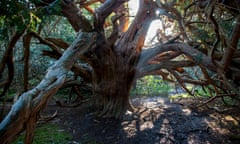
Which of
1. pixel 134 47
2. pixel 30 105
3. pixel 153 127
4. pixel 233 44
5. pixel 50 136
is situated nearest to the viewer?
pixel 30 105

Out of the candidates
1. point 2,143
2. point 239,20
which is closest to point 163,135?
point 239,20

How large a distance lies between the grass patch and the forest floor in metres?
0.17

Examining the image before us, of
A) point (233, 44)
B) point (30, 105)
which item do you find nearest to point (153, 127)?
point (233, 44)

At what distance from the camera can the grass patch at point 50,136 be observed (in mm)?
3804

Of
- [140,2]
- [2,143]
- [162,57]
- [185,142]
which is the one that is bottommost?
[185,142]

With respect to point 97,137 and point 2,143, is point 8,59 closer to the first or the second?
point 97,137

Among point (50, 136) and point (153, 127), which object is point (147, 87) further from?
point (50, 136)

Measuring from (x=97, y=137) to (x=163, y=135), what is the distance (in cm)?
145

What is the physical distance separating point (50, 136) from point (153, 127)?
7.75ft

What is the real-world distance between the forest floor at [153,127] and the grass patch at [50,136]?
169 millimetres

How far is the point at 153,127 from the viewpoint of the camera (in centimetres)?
490

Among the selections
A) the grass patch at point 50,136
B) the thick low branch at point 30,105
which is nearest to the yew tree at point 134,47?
the thick low branch at point 30,105

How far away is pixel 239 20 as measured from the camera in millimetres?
3146

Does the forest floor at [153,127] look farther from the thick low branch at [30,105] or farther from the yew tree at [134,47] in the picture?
the thick low branch at [30,105]
